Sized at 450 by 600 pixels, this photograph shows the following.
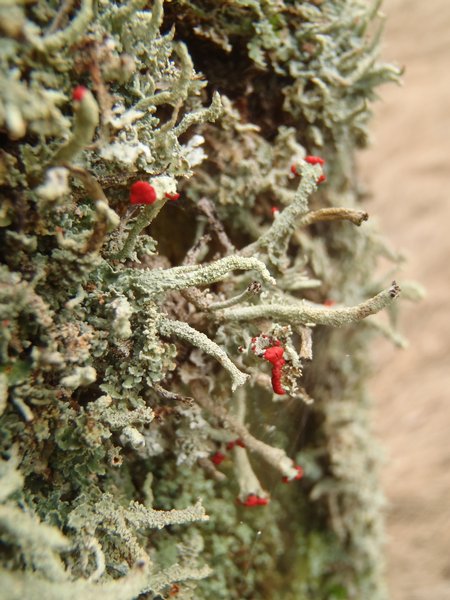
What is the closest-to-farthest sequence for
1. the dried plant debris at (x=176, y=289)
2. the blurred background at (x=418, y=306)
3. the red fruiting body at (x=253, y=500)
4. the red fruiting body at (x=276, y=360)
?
the dried plant debris at (x=176, y=289)
the red fruiting body at (x=276, y=360)
the red fruiting body at (x=253, y=500)
the blurred background at (x=418, y=306)

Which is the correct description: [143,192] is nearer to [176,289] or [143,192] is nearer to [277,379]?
[176,289]

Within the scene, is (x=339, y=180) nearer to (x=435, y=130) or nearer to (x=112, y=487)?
(x=112, y=487)

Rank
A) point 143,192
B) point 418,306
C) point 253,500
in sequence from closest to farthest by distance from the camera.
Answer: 1. point 143,192
2. point 253,500
3. point 418,306

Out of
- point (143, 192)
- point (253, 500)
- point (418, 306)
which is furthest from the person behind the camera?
point (418, 306)

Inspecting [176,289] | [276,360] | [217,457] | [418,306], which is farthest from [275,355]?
[418,306]

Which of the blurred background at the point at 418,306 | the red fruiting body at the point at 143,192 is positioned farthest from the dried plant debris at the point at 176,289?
the blurred background at the point at 418,306

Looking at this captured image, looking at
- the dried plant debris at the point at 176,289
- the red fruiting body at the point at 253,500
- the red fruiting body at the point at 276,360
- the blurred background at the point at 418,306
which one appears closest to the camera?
the dried plant debris at the point at 176,289

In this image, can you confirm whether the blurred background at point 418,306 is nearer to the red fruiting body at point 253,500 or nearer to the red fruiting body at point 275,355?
the red fruiting body at point 253,500

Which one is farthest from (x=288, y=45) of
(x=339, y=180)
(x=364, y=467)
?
(x=364, y=467)
